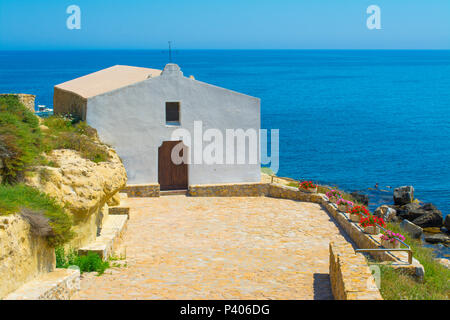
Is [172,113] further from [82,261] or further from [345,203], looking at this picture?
[82,261]

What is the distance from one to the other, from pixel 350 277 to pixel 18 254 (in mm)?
5798

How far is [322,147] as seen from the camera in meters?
64.1

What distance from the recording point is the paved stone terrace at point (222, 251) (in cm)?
1115

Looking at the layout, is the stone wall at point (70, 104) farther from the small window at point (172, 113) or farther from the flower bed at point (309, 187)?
the flower bed at point (309, 187)

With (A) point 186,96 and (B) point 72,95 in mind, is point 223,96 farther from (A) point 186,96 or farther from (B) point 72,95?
(B) point 72,95

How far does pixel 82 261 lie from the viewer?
12.0 m

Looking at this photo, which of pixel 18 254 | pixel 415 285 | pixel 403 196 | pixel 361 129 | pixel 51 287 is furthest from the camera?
pixel 361 129

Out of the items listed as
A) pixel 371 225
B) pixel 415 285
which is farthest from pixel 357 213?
pixel 415 285

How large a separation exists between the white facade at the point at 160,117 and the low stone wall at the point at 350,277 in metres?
13.0

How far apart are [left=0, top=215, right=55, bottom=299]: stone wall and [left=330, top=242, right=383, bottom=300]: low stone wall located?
551cm

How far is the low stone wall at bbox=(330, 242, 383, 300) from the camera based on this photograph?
8812mm

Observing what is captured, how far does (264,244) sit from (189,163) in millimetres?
8728

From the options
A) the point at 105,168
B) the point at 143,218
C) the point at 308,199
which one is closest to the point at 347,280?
the point at 105,168

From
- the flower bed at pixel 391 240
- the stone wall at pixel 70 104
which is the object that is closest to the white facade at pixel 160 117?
the stone wall at pixel 70 104
